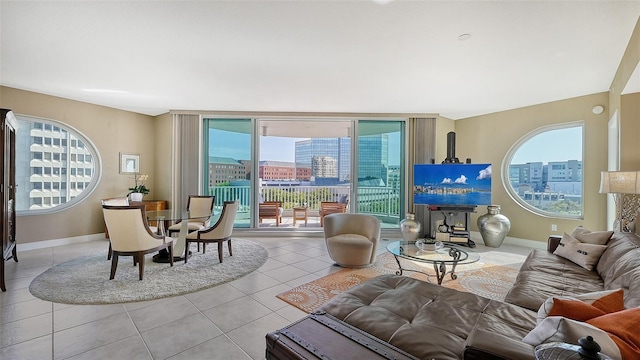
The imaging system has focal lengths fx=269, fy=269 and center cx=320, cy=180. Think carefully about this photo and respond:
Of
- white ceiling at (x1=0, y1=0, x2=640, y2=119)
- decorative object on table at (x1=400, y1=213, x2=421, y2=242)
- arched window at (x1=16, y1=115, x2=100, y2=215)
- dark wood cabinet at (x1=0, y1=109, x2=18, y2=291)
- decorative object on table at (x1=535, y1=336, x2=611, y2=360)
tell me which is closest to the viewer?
decorative object on table at (x1=535, y1=336, x2=611, y2=360)

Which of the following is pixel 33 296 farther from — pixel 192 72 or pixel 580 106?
pixel 580 106

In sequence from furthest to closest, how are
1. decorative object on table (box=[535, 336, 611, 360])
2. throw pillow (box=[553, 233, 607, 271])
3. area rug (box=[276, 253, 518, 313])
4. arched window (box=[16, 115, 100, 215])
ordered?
arched window (box=[16, 115, 100, 215]), area rug (box=[276, 253, 518, 313]), throw pillow (box=[553, 233, 607, 271]), decorative object on table (box=[535, 336, 611, 360])

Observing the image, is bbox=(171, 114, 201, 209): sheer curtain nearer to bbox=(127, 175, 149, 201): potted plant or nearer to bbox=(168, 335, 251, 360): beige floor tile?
bbox=(127, 175, 149, 201): potted plant

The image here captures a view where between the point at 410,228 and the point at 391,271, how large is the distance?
1.78m

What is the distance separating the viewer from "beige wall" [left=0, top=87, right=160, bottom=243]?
4.32m

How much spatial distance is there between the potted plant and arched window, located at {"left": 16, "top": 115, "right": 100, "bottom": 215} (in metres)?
0.61

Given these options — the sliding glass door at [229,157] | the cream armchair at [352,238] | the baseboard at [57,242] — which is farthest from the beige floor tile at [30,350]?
the sliding glass door at [229,157]

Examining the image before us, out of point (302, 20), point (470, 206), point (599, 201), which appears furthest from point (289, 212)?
point (599, 201)

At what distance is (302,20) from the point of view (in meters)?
2.34

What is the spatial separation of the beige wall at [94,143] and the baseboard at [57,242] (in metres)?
0.06

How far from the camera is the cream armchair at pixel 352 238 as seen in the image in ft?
11.8

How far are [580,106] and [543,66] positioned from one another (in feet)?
6.48

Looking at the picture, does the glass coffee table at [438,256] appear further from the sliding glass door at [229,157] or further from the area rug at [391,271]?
the sliding glass door at [229,157]

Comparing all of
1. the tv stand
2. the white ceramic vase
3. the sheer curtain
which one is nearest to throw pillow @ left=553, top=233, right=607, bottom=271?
the tv stand
